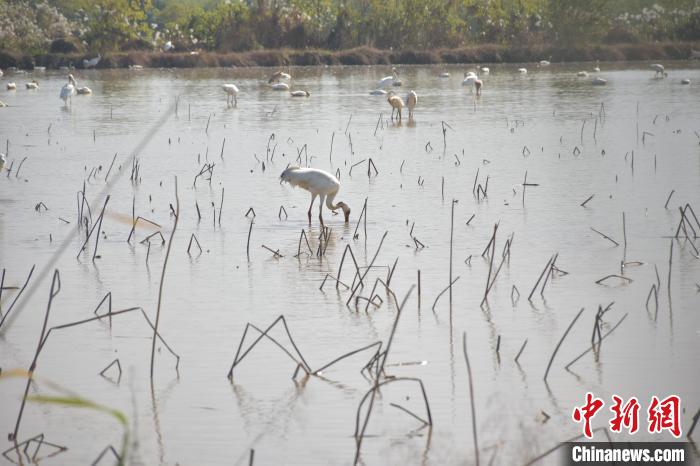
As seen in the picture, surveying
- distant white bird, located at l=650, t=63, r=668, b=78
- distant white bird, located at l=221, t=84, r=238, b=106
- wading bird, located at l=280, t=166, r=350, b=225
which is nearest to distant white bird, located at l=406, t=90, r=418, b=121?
distant white bird, located at l=221, t=84, r=238, b=106

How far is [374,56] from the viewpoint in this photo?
50.7 meters

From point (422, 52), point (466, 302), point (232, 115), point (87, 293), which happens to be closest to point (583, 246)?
point (466, 302)

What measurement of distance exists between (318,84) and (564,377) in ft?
101

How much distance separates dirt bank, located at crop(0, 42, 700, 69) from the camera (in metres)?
49.4

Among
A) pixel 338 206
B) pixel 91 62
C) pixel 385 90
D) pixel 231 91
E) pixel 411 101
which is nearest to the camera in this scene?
pixel 338 206

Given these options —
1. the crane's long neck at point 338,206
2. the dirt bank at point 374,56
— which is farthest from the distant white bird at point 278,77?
the crane's long neck at point 338,206

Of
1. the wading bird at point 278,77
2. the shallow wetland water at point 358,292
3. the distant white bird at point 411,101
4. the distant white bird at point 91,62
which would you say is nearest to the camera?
the shallow wetland water at point 358,292

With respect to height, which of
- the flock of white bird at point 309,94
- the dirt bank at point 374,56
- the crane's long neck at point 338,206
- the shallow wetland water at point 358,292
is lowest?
the shallow wetland water at point 358,292

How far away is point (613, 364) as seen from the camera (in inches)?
253

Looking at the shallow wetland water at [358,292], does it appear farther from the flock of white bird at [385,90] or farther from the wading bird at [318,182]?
the flock of white bird at [385,90]

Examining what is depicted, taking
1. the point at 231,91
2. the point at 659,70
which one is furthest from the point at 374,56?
the point at 231,91

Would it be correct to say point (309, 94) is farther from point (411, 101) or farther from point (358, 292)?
point (358, 292)

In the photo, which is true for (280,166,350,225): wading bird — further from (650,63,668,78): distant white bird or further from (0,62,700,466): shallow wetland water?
(650,63,668,78): distant white bird

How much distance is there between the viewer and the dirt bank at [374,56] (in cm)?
4944
